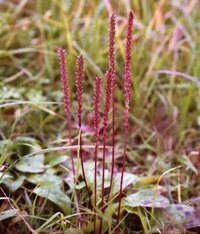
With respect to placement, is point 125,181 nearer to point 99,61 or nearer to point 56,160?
point 56,160

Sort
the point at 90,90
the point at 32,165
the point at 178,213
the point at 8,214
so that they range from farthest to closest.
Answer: the point at 90,90 → the point at 32,165 → the point at 178,213 → the point at 8,214

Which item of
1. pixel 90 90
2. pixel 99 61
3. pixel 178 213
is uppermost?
pixel 99 61

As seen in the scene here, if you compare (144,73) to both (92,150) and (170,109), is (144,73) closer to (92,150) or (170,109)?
(170,109)

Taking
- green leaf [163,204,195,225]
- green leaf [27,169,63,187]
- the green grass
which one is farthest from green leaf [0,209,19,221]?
green leaf [163,204,195,225]

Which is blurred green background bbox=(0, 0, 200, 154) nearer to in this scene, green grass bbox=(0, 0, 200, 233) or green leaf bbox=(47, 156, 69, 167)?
green grass bbox=(0, 0, 200, 233)

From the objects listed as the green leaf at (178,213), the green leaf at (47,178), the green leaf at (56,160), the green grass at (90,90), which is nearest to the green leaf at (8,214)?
the green grass at (90,90)

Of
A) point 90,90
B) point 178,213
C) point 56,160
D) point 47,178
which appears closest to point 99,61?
point 90,90
